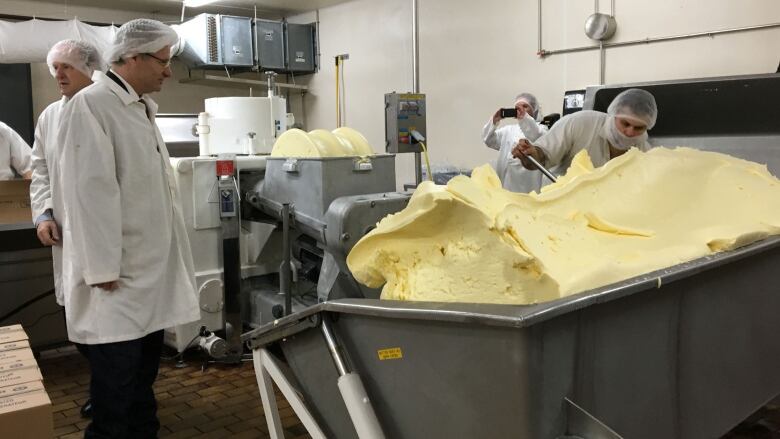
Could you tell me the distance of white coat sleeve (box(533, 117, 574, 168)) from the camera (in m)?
2.49

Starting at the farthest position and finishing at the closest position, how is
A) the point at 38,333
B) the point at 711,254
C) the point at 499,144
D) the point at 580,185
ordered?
the point at 499,144, the point at 38,333, the point at 580,185, the point at 711,254

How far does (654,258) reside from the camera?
49.0 inches

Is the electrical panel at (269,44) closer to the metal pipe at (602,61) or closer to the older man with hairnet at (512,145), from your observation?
the older man with hairnet at (512,145)

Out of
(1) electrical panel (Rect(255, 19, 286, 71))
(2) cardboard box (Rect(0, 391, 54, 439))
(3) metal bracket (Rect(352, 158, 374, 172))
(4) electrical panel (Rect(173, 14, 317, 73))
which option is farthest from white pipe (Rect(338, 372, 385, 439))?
(1) electrical panel (Rect(255, 19, 286, 71))

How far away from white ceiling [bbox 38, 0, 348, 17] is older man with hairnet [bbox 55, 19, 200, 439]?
4.12 m

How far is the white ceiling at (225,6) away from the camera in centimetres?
561

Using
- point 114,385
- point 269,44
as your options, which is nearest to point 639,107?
point 114,385

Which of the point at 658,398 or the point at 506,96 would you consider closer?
the point at 658,398

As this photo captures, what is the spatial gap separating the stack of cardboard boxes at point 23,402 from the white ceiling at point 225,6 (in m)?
4.85

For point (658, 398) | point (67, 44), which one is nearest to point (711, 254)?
point (658, 398)

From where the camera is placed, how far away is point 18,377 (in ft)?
4.25

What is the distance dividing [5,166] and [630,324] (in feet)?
10.2

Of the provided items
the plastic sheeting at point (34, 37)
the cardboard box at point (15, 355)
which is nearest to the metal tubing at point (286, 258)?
the cardboard box at point (15, 355)

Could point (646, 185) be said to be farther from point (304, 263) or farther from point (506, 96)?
point (506, 96)
